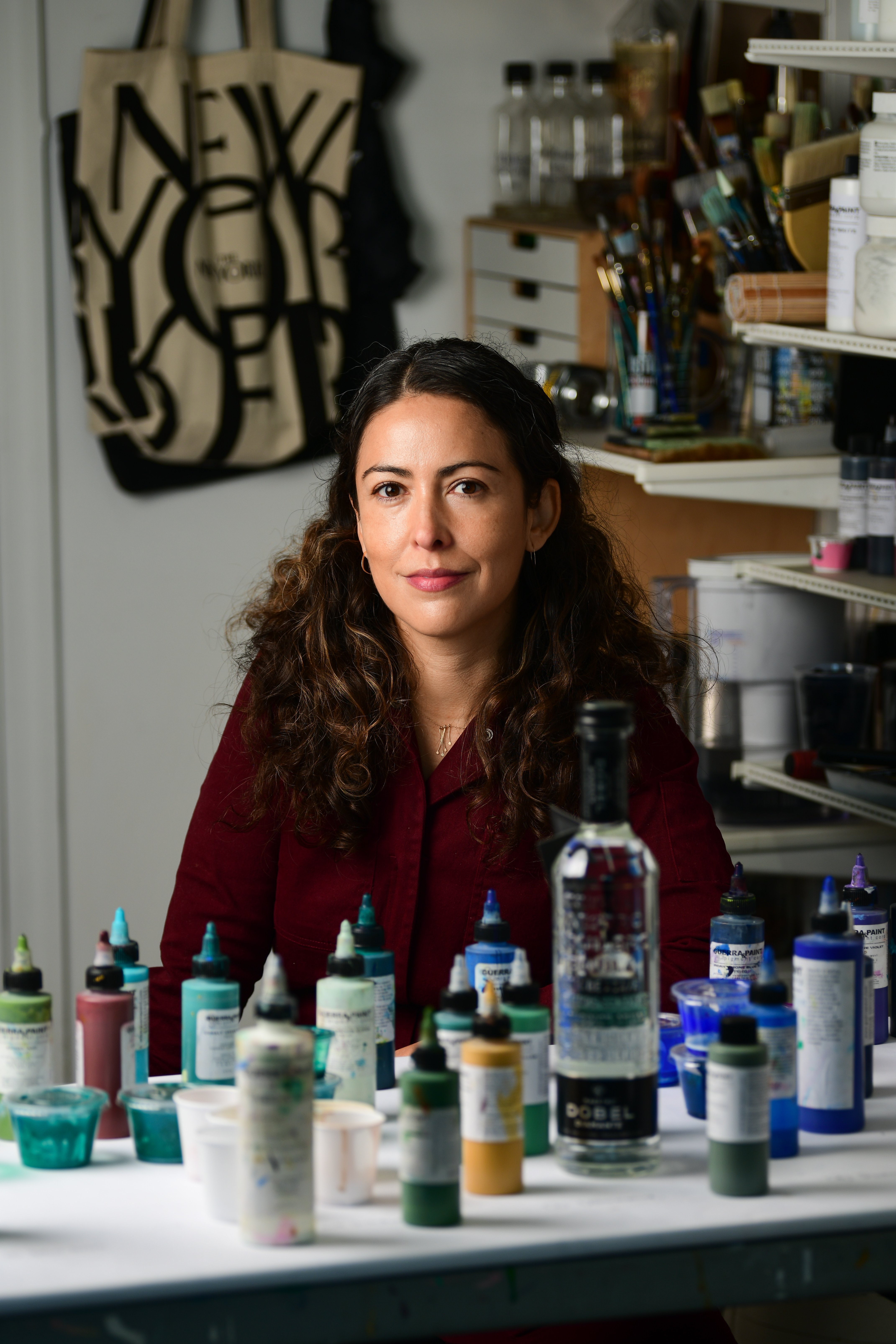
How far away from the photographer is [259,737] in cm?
177

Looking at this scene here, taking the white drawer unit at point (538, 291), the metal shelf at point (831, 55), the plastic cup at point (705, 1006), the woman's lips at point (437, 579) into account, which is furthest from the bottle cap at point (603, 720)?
the white drawer unit at point (538, 291)

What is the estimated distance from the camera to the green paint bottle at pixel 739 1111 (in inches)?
40.7

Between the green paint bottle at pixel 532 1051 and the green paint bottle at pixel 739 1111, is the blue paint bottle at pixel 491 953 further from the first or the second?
the green paint bottle at pixel 739 1111

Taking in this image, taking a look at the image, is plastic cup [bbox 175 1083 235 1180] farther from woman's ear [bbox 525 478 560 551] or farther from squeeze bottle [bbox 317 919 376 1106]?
woman's ear [bbox 525 478 560 551]

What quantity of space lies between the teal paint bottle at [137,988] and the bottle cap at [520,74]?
2319 millimetres

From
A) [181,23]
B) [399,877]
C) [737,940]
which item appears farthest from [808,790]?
[181,23]

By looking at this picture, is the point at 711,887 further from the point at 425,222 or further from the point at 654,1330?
the point at 425,222

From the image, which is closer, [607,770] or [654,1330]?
[607,770]

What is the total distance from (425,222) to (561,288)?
0.52m

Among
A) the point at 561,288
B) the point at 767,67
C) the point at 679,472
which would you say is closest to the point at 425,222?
the point at 561,288

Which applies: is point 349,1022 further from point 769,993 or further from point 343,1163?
point 769,993

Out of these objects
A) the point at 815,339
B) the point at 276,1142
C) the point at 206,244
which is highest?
the point at 206,244

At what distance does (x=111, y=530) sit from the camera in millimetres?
3199

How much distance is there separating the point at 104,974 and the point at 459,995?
Answer: 29 centimetres
